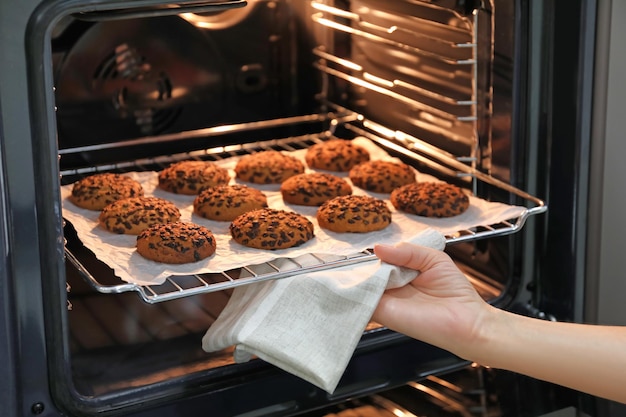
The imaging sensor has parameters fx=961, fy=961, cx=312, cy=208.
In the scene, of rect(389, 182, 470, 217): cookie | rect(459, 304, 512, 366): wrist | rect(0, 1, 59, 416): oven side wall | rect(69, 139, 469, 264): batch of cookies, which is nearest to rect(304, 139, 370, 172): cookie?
rect(69, 139, 469, 264): batch of cookies

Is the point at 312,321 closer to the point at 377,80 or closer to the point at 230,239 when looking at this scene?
the point at 230,239

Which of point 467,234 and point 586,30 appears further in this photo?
point 467,234

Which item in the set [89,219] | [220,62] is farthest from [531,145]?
[89,219]

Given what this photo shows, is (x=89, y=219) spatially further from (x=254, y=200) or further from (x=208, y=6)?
(x=208, y=6)

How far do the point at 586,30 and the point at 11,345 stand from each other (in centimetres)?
87

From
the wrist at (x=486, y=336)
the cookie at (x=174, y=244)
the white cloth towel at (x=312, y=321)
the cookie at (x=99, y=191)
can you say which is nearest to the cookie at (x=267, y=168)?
the cookie at (x=99, y=191)

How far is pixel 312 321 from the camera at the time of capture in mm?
1221

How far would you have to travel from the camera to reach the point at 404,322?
Answer: 122 centimetres

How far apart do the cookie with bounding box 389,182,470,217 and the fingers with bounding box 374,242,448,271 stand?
326mm

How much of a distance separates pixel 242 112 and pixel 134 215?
37 centimetres

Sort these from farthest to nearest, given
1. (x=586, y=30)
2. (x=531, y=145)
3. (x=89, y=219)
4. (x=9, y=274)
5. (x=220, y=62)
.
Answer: (x=220, y=62) < (x=89, y=219) < (x=531, y=145) < (x=586, y=30) < (x=9, y=274)

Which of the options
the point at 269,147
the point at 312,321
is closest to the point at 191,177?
the point at 269,147

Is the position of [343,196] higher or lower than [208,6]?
lower

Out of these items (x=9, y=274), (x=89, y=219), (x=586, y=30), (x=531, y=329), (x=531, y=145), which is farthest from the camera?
(x=89, y=219)
